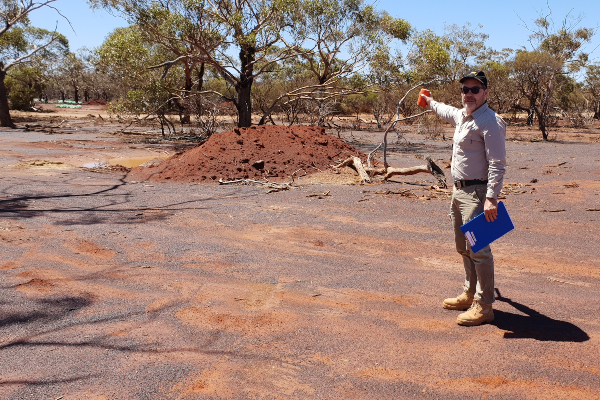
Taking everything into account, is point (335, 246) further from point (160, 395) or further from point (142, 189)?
point (142, 189)

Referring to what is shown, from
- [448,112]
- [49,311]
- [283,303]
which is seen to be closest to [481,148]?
[448,112]

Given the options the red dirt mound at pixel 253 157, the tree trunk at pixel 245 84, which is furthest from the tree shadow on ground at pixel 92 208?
the tree trunk at pixel 245 84

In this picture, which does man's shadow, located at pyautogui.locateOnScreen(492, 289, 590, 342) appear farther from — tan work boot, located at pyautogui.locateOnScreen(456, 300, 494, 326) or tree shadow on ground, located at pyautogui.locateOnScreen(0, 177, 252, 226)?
tree shadow on ground, located at pyautogui.locateOnScreen(0, 177, 252, 226)

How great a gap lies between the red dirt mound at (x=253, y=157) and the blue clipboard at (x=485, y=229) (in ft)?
28.3

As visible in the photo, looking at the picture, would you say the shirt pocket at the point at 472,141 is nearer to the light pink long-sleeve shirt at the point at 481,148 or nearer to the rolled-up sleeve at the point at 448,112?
the light pink long-sleeve shirt at the point at 481,148

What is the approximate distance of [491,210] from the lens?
10.9ft

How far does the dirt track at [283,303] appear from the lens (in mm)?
2965

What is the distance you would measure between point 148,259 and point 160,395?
286 centimetres

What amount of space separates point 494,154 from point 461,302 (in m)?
1.22

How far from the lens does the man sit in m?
3.35

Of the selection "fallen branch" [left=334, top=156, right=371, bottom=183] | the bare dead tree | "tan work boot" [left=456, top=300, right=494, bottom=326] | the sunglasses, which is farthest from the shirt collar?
"fallen branch" [left=334, top=156, right=371, bottom=183]

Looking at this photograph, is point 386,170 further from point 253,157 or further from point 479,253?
point 479,253

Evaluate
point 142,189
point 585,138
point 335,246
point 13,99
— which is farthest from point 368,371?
point 13,99

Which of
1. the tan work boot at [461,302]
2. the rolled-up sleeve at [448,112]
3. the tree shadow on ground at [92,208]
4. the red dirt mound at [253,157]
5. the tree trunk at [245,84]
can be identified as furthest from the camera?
the tree trunk at [245,84]
